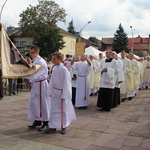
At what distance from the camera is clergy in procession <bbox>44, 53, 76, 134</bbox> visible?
6.29m

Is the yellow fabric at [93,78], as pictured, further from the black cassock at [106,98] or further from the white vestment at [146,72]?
the white vestment at [146,72]

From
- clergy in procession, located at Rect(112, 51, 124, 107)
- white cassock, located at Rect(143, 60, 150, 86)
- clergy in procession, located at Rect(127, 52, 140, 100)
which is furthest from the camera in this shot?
white cassock, located at Rect(143, 60, 150, 86)

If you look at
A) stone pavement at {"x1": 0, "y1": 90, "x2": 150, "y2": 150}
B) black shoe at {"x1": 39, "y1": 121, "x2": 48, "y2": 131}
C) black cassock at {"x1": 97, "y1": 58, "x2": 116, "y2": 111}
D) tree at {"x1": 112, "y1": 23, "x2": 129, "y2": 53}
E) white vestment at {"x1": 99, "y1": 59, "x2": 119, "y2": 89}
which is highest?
tree at {"x1": 112, "y1": 23, "x2": 129, "y2": 53}

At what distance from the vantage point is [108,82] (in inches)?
367

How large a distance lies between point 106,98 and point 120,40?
199ft

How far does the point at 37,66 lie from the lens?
637 centimetres

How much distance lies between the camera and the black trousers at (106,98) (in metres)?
9.36

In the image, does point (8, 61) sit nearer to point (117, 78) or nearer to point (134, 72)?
point (117, 78)

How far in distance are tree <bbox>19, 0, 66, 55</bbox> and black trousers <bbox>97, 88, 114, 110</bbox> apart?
37389 millimetres

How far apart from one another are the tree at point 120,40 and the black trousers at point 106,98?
195ft

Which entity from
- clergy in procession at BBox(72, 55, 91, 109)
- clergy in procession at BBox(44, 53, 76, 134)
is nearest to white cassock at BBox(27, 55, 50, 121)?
clergy in procession at BBox(44, 53, 76, 134)

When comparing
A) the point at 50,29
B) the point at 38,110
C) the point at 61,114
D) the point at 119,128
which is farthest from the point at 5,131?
the point at 50,29

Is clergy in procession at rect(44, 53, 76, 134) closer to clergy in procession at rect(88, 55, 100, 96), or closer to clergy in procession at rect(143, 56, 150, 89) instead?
clergy in procession at rect(88, 55, 100, 96)

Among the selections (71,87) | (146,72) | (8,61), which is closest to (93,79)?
(146,72)
